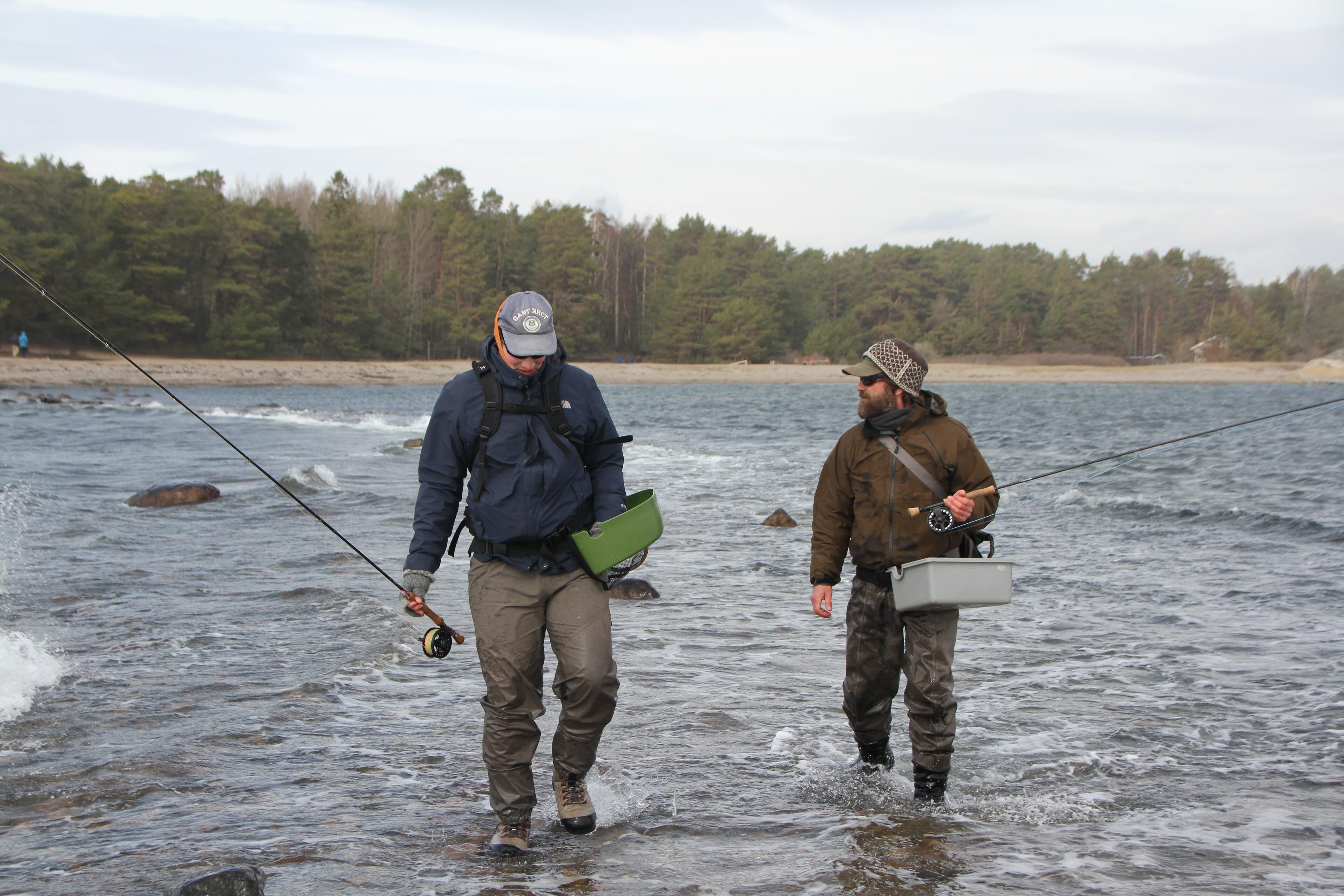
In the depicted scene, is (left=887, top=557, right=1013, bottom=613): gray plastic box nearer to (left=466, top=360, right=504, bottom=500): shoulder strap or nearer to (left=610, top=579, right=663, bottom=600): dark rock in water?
(left=466, top=360, right=504, bottom=500): shoulder strap

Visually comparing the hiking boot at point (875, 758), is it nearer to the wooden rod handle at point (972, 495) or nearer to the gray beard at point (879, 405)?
the wooden rod handle at point (972, 495)

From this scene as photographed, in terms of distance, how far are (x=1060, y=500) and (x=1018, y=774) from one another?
13.0m

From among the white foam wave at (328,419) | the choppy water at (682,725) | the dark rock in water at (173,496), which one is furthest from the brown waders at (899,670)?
the white foam wave at (328,419)

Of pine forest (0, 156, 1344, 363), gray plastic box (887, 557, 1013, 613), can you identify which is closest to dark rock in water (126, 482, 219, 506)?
gray plastic box (887, 557, 1013, 613)

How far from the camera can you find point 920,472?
461 cm

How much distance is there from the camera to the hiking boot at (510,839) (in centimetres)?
416

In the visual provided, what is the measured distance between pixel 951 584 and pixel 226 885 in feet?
9.40

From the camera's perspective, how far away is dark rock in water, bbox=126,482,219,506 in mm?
13922

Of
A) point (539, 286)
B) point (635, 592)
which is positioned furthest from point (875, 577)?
point (539, 286)

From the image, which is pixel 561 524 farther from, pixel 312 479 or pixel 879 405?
pixel 312 479

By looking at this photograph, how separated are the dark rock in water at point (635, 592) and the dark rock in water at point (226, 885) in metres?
5.63

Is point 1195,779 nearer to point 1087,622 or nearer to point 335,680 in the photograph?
point 1087,622

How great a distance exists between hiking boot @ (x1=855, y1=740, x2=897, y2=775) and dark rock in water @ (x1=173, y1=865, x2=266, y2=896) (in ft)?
8.83

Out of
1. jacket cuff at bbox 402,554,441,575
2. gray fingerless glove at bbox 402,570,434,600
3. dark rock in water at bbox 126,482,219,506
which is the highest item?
jacket cuff at bbox 402,554,441,575
